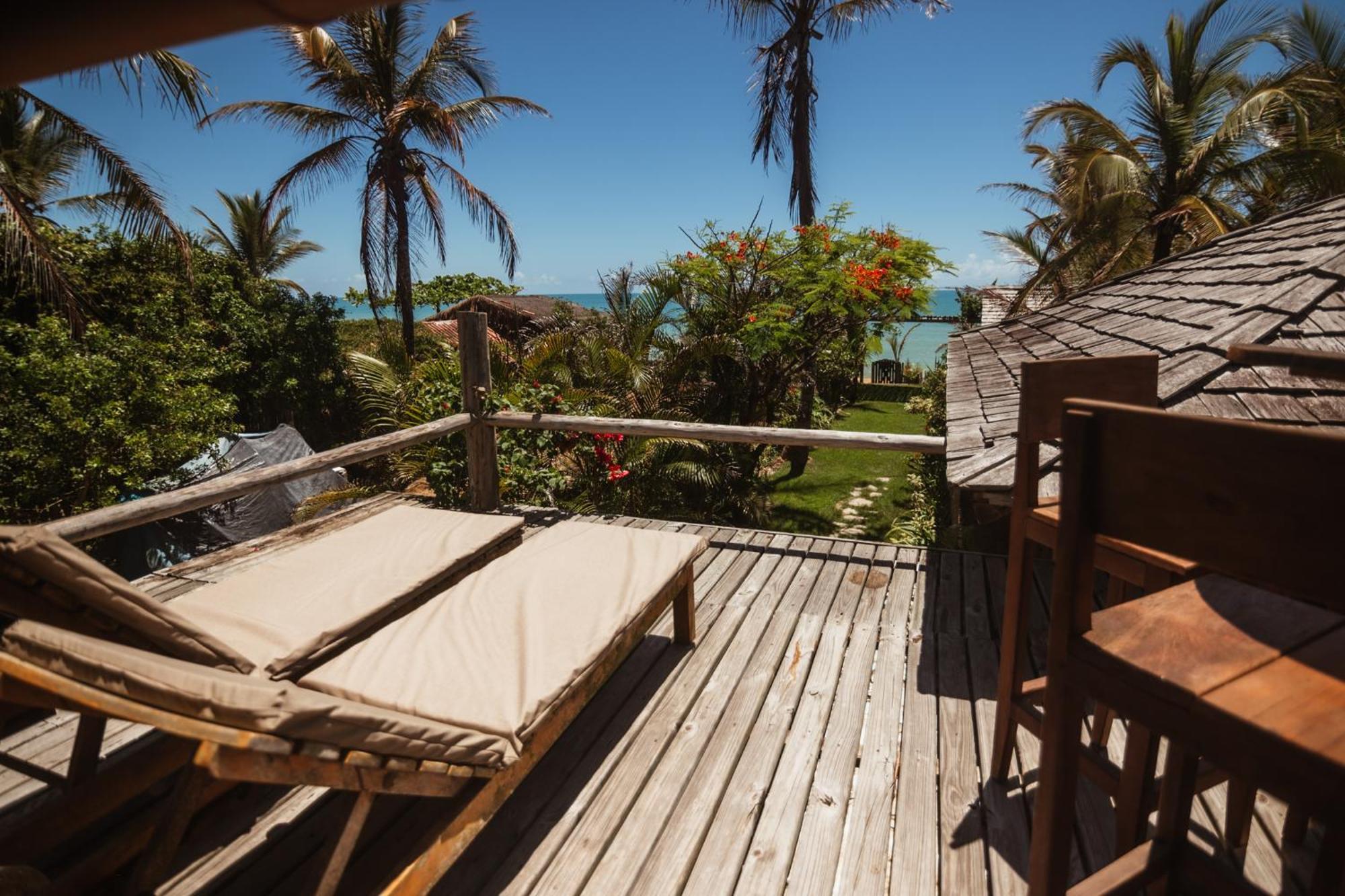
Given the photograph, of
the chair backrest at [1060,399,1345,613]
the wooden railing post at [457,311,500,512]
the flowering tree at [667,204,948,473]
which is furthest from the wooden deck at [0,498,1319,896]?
the flowering tree at [667,204,948,473]

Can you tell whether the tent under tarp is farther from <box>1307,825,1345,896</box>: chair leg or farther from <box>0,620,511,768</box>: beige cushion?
<box>1307,825,1345,896</box>: chair leg

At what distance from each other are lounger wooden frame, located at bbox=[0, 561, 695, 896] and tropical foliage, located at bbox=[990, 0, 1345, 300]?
12.4 meters

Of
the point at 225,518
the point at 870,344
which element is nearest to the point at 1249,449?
the point at 870,344

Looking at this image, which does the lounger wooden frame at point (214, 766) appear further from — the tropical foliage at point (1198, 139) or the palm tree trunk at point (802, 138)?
the tropical foliage at point (1198, 139)

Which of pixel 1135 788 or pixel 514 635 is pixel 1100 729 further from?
pixel 514 635

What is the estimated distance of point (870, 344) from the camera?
422 inches

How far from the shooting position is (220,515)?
33.2 ft

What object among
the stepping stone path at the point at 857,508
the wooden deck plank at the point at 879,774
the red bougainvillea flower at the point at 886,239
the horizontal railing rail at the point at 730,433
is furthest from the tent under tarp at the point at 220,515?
the red bougainvillea flower at the point at 886,239

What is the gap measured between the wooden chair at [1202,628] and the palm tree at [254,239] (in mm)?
28392

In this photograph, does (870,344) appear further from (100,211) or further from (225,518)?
(100,211)

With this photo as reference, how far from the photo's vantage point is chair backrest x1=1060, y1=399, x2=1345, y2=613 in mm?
797

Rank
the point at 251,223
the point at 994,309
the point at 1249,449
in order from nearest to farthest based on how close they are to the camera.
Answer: the point at 1249,449 < the point at 994,309 < the point at 251,223

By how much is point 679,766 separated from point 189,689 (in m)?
1.68

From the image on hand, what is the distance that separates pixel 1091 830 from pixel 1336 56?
1853cm
